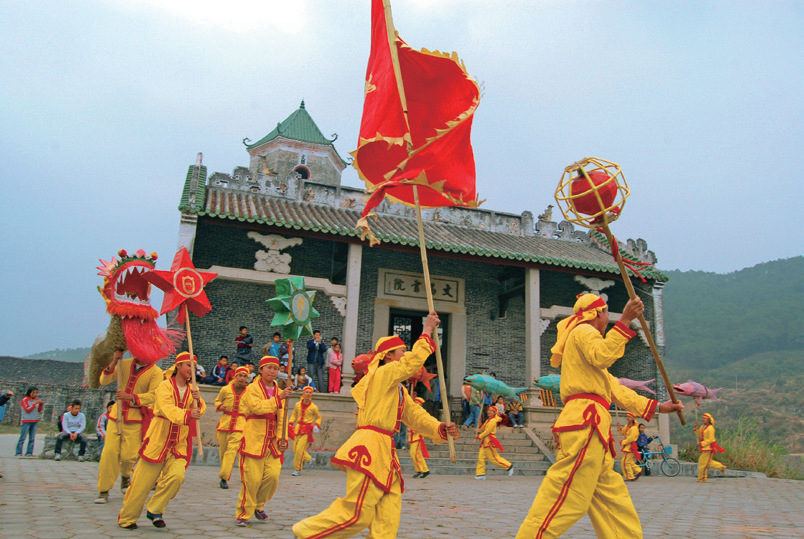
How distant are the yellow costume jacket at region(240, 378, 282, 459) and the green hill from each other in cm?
3175

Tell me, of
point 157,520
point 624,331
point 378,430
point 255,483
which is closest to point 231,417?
point 255,483

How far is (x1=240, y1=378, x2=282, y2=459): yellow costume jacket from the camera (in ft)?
18.0

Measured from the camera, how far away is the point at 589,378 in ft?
12.3

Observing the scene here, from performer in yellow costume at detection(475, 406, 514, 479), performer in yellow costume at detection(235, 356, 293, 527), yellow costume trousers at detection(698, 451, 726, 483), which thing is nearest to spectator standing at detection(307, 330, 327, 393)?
performer in yellow costume at detection(475, 406, 514, 479)

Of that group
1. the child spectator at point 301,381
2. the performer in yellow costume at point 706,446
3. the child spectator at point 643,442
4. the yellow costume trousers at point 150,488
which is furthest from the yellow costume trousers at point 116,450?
the performer in yellow costume at point 706,446

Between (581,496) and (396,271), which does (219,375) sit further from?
(581,496)

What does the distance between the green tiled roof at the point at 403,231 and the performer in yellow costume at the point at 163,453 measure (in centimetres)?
727

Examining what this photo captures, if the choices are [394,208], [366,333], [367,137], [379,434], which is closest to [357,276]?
[366,333]

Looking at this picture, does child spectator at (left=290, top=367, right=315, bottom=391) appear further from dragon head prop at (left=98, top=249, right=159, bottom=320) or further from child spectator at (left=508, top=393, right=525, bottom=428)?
dragon head prop at (left=98, top=249, right=159, bottom=320)

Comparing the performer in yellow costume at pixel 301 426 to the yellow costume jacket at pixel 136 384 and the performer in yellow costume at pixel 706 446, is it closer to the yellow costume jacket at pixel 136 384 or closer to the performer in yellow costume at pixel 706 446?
the yellow costume jacket at pixel 136 384

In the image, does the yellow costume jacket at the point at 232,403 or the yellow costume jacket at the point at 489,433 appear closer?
the yellow costume jacket at the point at 232,403

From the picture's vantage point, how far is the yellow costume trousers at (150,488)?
4.79 m

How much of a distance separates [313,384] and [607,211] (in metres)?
9.70

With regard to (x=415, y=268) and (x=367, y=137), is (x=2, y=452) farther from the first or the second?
(x=367, y=137)
